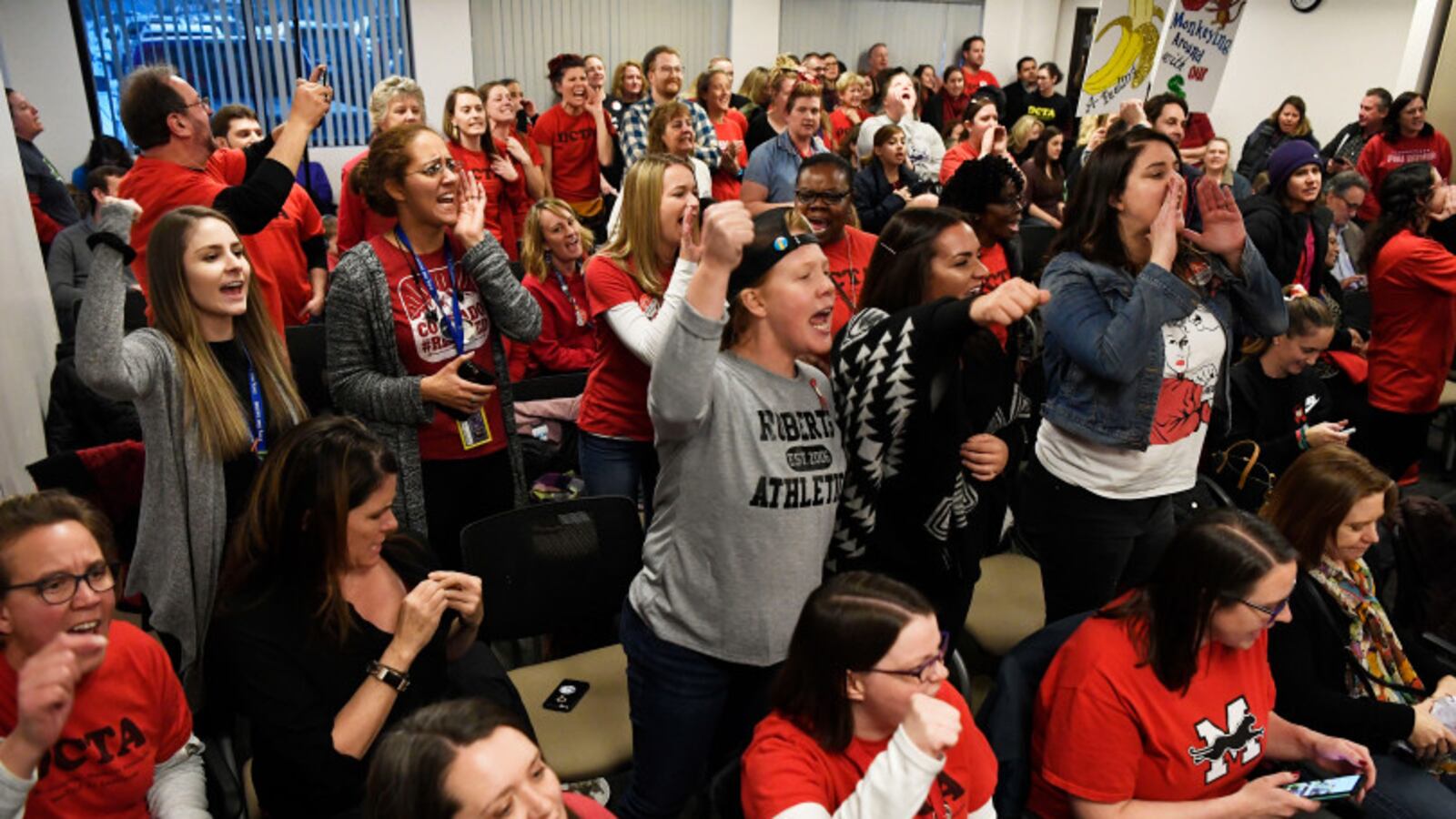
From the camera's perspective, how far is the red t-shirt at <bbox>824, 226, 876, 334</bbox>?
3.05m

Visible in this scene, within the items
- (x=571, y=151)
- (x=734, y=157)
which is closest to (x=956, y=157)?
(x=734, y=157)

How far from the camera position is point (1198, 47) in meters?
4.16

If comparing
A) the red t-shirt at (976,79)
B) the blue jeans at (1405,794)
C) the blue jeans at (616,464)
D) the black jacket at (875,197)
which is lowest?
the blue jeans at (1405,794)

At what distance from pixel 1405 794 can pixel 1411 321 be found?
244 cm

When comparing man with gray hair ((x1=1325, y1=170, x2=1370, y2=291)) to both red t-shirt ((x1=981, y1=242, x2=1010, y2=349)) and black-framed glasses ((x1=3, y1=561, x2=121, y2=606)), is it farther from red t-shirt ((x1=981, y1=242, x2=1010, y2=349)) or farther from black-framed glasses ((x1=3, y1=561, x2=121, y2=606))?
black-framed glasses ((x1=3, y1=561, x2=121, y2=606))

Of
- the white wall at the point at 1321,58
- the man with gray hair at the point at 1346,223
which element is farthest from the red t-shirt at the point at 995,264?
the white wall at the point at 1321,58

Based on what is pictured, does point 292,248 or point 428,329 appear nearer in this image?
point 428,329

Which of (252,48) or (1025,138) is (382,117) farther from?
(1025,138)

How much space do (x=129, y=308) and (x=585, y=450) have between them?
2.25 m

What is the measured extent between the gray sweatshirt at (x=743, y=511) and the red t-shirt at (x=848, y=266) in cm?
116

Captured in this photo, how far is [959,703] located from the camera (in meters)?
1.75

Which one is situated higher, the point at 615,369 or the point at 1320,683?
the point at 615,369

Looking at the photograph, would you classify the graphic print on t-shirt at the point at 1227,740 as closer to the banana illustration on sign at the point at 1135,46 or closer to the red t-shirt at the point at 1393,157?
the banana illustration on sign at the point at 1135,46

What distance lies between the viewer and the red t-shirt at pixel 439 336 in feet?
8.06
